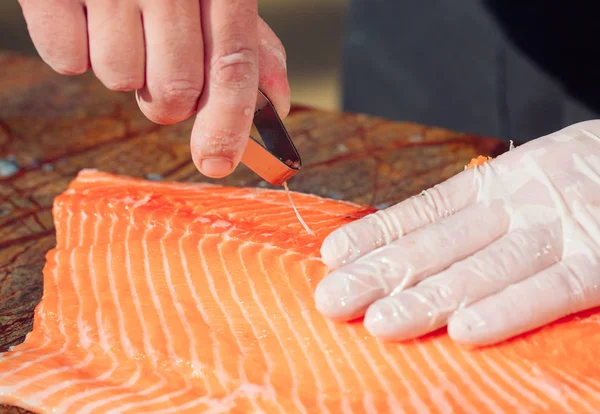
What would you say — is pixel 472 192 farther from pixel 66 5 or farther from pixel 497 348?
pixel 66 5

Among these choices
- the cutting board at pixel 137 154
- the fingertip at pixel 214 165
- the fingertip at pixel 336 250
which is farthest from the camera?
the cutting board at pixel 137 154

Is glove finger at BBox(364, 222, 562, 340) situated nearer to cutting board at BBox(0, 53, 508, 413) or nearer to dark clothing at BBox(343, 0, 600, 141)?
cutting board at BBox(0, 53, 508, 413)

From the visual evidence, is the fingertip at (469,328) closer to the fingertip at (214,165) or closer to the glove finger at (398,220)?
the glove finger at (398,220)

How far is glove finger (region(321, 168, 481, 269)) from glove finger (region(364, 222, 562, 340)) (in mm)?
211

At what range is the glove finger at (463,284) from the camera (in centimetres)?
202

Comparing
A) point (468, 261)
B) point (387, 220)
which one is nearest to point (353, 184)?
point (387, 220)

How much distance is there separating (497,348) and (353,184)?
4.40ft

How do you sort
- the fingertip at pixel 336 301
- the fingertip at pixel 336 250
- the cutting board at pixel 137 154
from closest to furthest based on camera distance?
the fingertip at pixel 336 301, the fingertip at pixel 336 250, the cutting board at pixel 137 154

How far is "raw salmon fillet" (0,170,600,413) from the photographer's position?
1975 millimetres

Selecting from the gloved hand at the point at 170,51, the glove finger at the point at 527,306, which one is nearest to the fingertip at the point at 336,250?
the glove finger at the point at 527,306

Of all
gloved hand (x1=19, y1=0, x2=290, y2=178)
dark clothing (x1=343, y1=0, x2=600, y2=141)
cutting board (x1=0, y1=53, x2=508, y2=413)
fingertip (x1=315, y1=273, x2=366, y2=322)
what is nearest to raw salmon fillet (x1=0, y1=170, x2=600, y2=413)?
fingertip (x1=315, y1=273, x2=366, y2=322)

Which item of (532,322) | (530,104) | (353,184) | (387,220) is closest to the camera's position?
(532,322)

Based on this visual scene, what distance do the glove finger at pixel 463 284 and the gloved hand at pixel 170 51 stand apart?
0.69 m

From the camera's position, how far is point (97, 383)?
2104mm
